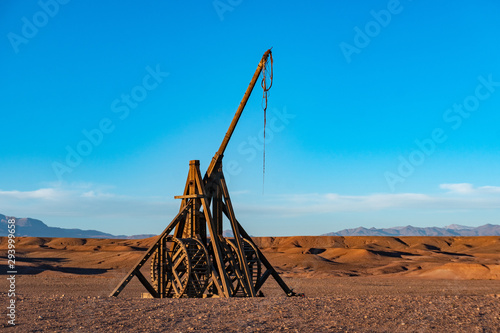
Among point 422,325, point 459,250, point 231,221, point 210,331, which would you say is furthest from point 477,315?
point 459,250

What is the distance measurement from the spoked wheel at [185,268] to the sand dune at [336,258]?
25.6 meters

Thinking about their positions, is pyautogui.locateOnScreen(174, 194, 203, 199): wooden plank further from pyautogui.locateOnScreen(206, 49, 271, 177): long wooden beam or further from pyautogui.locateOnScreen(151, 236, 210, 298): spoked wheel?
pyautogui.locateOnScreen(151, 236, 210, 298): spoked wheel

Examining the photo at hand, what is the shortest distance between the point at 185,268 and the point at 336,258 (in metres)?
46.1

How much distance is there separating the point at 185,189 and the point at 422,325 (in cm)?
977

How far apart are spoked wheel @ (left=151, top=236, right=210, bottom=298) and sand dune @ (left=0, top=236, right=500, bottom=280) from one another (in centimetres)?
2563

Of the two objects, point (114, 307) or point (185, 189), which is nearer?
point (114, 307)

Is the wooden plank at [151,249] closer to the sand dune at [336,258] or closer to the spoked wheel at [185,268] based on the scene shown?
the spoked wheel at [185,268]

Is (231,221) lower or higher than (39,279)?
higher

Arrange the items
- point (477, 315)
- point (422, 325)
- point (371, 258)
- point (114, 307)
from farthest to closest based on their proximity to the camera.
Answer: point (371, 258), point (114, 307), point (477, 315), point (422, 325)

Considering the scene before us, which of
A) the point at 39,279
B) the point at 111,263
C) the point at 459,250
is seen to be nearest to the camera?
the point at 39,279

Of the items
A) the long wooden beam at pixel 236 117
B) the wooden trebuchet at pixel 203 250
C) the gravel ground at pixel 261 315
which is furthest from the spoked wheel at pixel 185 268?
the long wooden beam at pixel 236 117

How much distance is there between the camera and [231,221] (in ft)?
60.3

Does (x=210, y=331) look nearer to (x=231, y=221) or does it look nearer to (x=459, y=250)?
(x=231, y=221)

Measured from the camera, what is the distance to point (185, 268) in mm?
17828
